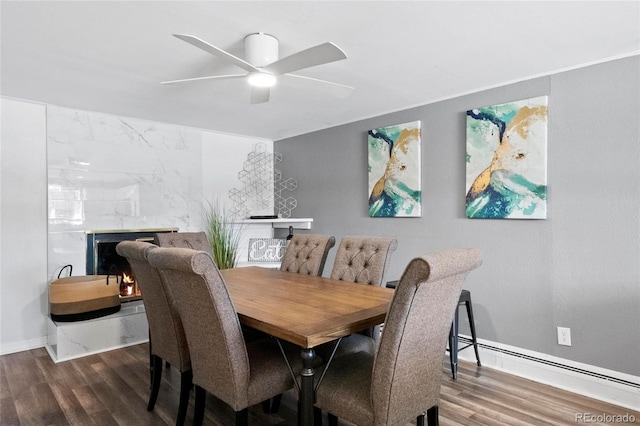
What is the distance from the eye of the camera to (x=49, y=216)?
3547 mm

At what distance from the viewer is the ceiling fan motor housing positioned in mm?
2129

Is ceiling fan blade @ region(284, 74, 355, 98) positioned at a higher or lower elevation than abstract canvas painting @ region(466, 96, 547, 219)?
higher

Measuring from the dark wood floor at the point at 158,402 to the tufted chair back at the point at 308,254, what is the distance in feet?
2.98

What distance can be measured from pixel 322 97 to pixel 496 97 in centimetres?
142

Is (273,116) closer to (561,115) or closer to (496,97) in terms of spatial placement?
(496,97)

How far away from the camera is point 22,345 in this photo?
3.43m

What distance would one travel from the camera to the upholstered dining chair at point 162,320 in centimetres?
206

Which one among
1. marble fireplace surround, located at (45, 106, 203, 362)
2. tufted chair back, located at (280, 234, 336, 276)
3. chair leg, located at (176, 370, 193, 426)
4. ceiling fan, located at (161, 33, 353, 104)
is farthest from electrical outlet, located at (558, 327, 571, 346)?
marble fireplace surround, located at (45, 106, 203, 362)

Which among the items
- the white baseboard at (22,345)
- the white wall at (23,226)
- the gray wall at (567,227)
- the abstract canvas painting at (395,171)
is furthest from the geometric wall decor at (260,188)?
the white baseboard at (22,345)

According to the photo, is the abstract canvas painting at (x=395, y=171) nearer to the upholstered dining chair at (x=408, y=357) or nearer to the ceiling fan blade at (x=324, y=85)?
the ceiling fan blade at (x=324, y=85)

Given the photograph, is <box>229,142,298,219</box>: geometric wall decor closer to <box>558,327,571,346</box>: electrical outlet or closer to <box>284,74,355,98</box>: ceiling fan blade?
<box>284,74,355,98</box>: ceiling fan blade

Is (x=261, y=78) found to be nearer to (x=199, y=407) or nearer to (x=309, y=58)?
(x=309, y=58)

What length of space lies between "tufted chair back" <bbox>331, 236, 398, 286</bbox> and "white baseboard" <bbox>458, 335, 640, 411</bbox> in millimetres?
1291

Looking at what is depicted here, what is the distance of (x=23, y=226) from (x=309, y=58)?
Result: 312 cm
